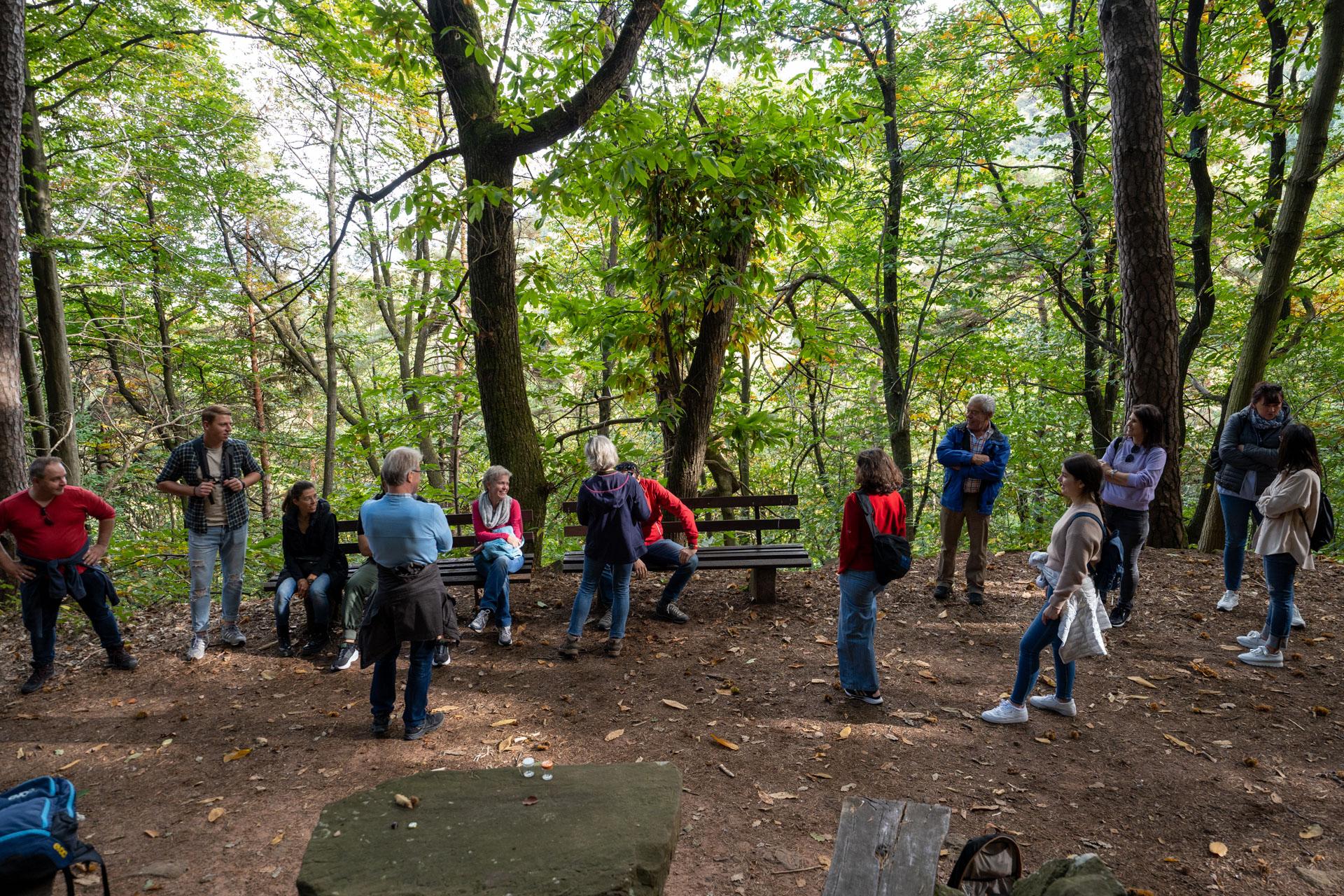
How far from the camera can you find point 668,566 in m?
5.81

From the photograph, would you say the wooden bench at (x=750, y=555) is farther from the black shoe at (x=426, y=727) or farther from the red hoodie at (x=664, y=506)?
the black shoe at (x=426, y=727)

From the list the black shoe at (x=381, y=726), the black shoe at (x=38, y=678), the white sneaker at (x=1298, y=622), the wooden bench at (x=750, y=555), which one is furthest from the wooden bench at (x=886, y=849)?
the black shoe at (x=38, y=678)

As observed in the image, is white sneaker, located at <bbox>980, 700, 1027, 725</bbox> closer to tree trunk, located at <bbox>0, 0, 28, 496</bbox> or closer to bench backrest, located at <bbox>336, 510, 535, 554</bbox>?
bench backrest, located at <bbox>336, 510, 535, 554</bbox>

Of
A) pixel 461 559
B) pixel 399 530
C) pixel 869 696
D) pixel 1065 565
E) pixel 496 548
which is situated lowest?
pixel 869 696

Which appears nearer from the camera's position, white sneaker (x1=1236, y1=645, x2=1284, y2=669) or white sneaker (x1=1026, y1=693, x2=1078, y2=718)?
white sneaker (x1=1026, y1=693, x2=1078, y2=718)

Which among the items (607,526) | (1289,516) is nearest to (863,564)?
(607,526)

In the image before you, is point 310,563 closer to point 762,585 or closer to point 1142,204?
point 762,585

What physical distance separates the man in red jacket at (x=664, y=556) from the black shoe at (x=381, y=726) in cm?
188

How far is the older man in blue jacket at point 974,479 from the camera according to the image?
5816 mm

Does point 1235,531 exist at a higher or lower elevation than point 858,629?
higher

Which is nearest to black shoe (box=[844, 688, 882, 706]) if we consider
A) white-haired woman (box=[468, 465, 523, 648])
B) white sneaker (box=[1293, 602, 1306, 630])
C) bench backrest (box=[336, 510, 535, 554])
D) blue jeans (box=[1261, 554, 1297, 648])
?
white-haired woman (box=[468, 465, 523, 648])

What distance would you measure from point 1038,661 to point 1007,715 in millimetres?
383

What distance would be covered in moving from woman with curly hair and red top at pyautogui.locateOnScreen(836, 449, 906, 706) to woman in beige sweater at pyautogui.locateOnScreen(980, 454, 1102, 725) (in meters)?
0.74

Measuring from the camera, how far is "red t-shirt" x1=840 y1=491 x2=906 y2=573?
414 centimetres
